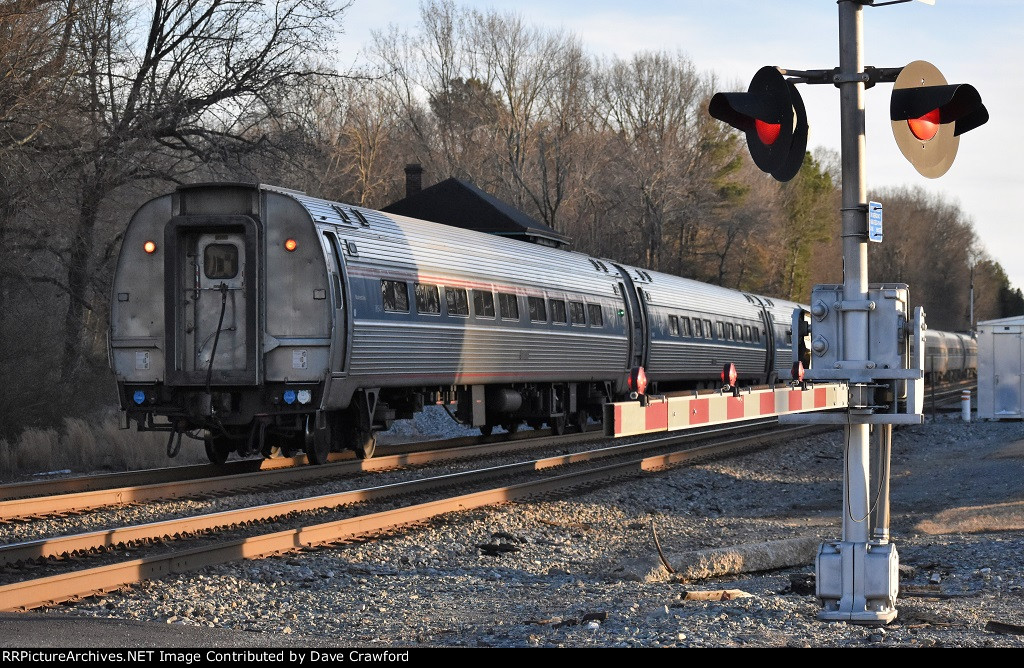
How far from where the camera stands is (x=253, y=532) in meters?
10.8

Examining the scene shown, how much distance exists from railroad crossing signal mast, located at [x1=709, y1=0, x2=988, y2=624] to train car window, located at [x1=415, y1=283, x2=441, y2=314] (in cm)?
1029

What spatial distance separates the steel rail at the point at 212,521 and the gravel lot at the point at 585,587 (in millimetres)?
1263

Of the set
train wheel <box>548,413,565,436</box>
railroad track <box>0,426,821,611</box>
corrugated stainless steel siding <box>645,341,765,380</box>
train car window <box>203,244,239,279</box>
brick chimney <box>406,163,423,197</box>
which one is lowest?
railroad track <box>0,426,821,611</box>

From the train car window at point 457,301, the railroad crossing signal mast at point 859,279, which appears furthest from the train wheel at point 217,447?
the railroad crossing signal mast at point 859,279

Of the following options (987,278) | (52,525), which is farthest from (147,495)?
(987,278)

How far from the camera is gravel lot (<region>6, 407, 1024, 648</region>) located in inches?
271

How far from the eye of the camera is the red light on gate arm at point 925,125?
24.0ft

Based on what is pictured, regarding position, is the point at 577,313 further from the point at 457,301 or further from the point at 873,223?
the point at 873,223

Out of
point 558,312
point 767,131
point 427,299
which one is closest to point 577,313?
point 558,312

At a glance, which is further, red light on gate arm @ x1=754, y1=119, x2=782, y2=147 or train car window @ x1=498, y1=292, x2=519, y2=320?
train car window @ x1=498, y1=292, x2=519, y2=320

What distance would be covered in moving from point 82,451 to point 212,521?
862cm

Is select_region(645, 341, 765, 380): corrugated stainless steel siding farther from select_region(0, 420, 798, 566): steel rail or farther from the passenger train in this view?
select_region(0, 420, 798, 566): steel rail

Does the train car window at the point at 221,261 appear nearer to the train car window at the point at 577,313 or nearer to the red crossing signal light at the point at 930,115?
the train car window at the point at 577,313

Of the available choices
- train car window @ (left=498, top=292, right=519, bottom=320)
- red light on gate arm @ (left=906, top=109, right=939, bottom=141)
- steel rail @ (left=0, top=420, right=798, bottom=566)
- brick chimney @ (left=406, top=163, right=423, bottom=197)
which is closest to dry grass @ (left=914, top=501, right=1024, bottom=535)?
steel rail @ (left=0, top=420, right=798, bottom=566)
